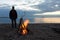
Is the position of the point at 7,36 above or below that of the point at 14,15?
below

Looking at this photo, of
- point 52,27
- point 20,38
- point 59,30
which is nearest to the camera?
point 20,38

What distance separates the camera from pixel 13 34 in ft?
57.0

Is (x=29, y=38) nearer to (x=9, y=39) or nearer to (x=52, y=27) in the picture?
(x=9, y=39)

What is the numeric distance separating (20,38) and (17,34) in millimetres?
1321

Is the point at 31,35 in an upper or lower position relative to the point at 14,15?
lower

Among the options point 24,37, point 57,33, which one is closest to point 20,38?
point 24,37

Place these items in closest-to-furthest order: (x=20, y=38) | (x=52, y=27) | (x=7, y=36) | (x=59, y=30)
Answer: (x=20, y=38) < (x=7, y=36) < (x=59, y=30) < (x=52, y=27)

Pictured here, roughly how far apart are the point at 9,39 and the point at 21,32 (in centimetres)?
118

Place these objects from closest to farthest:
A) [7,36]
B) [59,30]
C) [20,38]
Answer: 1. [20,38]
2. [7,36]
3. [59,30]

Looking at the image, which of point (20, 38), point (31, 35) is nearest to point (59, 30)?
point (31, 35)

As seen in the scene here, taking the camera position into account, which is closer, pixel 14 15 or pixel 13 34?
pixel 13 34

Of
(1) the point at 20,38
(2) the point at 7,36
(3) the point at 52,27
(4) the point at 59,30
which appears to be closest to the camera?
(1) the point at 20,38

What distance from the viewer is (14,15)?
19500 mm

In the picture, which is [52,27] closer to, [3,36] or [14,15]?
[14,15]
